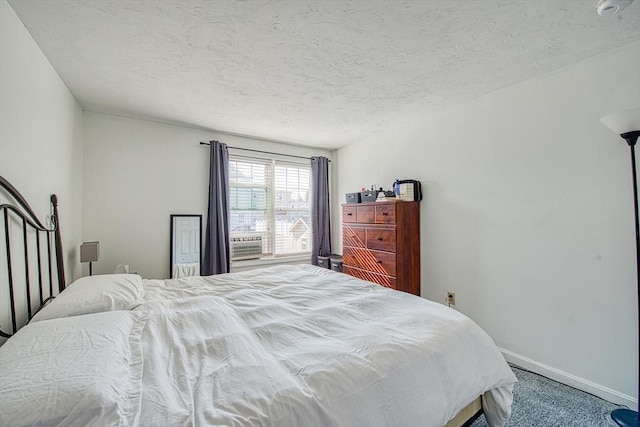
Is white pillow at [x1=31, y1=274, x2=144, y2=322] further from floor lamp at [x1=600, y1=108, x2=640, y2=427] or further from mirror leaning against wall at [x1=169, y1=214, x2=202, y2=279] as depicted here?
floor lamp at [x1=600, y1=108, x2=640, y2=427]

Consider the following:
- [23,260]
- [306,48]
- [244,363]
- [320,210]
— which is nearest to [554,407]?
[244,363]

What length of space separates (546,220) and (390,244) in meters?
1.43

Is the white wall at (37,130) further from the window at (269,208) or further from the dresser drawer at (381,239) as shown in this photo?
the dresser drawer at (381,239)

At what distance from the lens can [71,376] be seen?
80 cm

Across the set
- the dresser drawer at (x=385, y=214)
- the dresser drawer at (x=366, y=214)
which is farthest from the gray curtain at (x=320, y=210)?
the dresser drawer at (x=385, y=214)

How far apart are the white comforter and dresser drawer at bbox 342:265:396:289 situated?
123cm

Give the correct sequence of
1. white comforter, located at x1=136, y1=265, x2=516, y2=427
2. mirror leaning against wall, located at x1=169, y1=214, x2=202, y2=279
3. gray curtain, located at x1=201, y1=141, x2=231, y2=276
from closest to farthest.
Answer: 1. white comforter, located at x1=136, y1=265, x2=516, y2=427
2. mirror leaning against wall, located at x1=169, y1=214, x2=202, y2=279
3. gray curtain, located at x1=201, y1=141, x2=231, y2=276

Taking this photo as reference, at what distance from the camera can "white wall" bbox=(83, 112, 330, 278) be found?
9.73 ft

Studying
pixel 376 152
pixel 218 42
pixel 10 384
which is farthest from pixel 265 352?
pixel 376 152

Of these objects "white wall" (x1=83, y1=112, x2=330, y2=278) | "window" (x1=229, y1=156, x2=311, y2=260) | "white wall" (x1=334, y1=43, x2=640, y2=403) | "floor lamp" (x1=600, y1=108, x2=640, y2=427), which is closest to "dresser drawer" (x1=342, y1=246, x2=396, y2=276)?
"white wall" (x1=334, y1=43, x2=640, y2=403)

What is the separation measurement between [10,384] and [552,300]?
319cm

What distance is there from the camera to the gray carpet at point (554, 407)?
170 cm

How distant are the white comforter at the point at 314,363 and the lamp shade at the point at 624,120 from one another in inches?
60.5

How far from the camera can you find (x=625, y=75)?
74.2 inches
